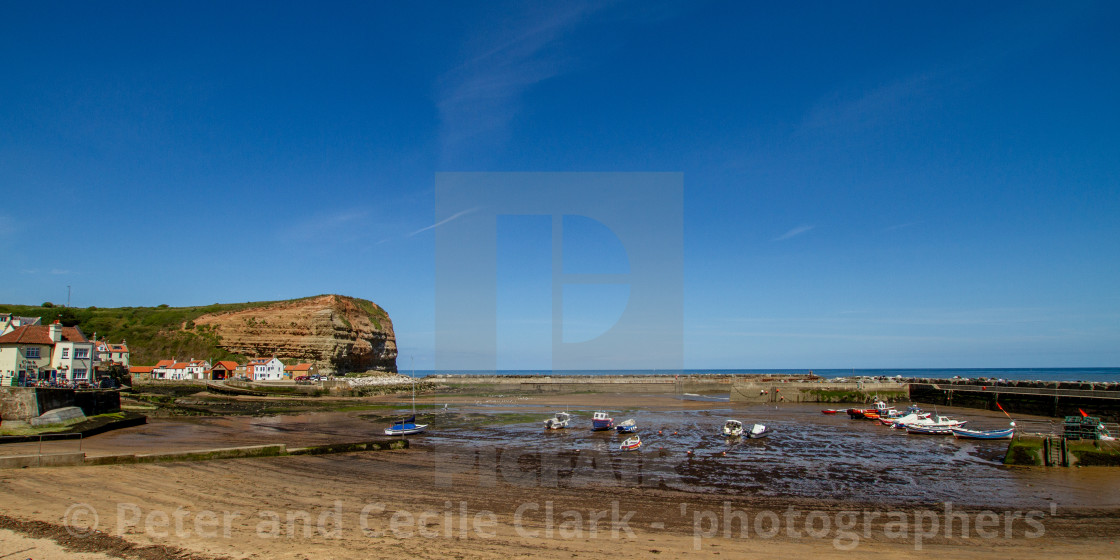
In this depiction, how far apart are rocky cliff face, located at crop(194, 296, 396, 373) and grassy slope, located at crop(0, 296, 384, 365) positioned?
2338mm

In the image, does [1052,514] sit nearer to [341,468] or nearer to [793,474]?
[793,474]

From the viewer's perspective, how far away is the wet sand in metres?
13.3

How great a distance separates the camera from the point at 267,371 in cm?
8056

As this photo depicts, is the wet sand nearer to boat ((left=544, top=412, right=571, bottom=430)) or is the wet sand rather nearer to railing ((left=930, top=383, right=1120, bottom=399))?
boat ((left=544, top=412, right=571, bottom=430))

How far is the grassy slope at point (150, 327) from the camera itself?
8919cm

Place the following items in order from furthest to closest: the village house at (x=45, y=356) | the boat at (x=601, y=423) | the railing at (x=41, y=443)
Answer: the village house at (x=45, y=356) < the boat at (x=601, y=423) < the railing at (x=41, y=443)

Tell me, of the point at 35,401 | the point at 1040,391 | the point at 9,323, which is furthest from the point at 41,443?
the point at 1040,391

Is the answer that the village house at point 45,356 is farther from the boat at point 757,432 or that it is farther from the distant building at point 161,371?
the boat at point 757,432

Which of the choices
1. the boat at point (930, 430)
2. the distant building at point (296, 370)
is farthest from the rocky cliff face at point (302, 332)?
the boat at point (930, 430)

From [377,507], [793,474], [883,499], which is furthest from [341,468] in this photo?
[883,499]

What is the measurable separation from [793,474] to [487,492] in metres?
14.3

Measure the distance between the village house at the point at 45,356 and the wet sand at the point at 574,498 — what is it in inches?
584

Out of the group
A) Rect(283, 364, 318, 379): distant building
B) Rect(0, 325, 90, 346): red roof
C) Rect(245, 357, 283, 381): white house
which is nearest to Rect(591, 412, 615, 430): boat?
Rect(0, 325, 90, 346): red roof

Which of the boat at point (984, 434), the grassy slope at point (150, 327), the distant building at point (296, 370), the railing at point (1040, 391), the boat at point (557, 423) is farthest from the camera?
the grassy slope at point (150, 327)
